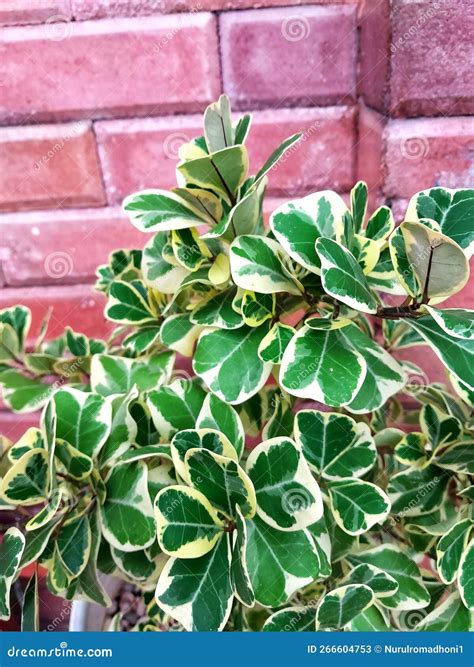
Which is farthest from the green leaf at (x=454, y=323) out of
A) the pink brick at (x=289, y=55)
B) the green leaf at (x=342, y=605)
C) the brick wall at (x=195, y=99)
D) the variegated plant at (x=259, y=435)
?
the pink brick at (x=289, y=55)

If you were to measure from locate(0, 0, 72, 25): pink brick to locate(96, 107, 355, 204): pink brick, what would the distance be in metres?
0.13

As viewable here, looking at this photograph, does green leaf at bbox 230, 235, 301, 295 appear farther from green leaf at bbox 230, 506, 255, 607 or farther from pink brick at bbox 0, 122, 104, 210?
pink brick at bbox 0, 122, 104, 210

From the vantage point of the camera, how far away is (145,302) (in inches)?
22.1

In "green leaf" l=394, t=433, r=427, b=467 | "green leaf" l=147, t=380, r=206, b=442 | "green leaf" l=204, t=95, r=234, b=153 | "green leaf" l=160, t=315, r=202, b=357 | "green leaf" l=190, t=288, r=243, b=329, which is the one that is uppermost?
"green leaf" l=204, t=95, r=234, b=153

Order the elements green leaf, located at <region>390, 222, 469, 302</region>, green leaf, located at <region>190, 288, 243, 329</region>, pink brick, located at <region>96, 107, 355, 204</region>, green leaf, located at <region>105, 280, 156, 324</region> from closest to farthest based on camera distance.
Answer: green leaf, located at <region>390, 222, 469, 302</region>
green leaf, located at <region>190, 288, 243, 329</region>
green leaf, located at <region>105, 280, 156, 324</region>
pink brick, located at <region>96, 107, 355, 204</region>

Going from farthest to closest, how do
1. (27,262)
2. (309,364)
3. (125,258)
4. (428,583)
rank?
(27,262) < (125,258) < (428,583) < (309,364)

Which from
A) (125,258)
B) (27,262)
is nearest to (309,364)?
(125,258)

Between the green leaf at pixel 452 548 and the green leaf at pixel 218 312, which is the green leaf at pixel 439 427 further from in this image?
the green leaf at pixel 218 312

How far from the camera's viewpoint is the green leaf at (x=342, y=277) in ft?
1.16

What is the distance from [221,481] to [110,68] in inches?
21.3

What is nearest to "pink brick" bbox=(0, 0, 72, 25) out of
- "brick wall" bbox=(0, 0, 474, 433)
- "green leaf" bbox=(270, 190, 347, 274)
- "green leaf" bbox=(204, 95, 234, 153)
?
"brick wall" bbox=(0, 0, 474, 433)

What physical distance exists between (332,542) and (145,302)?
0.98 ft

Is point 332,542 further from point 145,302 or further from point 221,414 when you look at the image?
point 145,302

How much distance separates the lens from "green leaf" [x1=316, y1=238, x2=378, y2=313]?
35 centimetres
